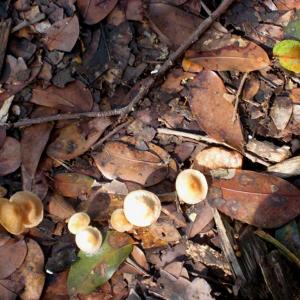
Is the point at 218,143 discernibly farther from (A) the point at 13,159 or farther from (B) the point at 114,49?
(A) the point at 13,159

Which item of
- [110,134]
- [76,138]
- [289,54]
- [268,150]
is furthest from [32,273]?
[289,54]

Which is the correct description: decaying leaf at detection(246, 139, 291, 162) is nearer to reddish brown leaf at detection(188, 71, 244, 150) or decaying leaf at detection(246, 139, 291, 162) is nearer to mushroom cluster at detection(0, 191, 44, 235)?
reddish brown leaf at detection(188, 71, 244, 150)

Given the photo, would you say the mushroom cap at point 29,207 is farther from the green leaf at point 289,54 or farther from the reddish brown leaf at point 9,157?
the green leaf at point 289,54

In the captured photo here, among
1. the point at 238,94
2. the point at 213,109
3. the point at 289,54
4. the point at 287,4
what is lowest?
the point at 213,109

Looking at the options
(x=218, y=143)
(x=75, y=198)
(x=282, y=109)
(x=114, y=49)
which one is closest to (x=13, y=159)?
(x=75, y=198)

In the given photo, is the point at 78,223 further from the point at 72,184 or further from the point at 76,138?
the point at 76,138

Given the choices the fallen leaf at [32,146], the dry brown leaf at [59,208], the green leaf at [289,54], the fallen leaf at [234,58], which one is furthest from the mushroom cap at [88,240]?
the green leaf at [289,54]
